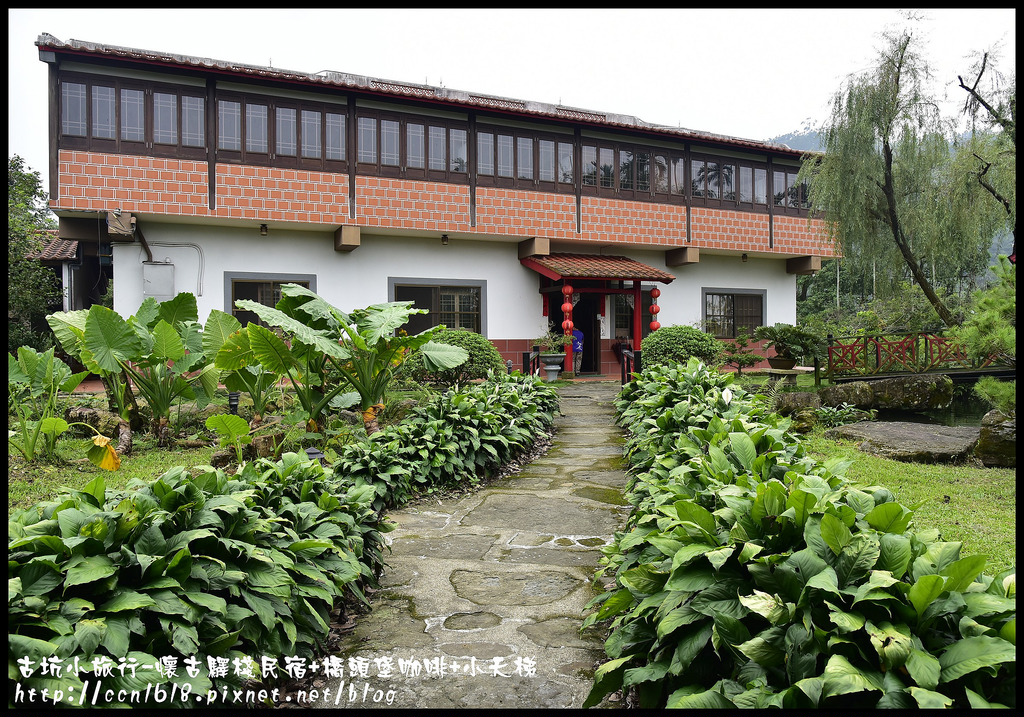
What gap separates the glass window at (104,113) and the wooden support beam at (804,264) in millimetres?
17252

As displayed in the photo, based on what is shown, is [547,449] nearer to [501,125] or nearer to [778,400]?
[778,400]

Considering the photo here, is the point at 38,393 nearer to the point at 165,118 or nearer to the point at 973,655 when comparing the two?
the point at 165,118

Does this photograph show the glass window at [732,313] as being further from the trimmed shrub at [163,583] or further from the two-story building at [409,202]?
the trimmed shrub at [163,583]

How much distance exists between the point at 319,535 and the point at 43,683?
1.43m

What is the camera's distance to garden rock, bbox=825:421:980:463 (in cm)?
740

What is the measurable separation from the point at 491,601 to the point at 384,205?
1184 cm

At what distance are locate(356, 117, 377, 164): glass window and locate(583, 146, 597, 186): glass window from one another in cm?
511

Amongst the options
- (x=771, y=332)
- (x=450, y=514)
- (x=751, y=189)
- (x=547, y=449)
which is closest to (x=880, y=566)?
(x=450, y=514)

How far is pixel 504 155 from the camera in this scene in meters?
15.4

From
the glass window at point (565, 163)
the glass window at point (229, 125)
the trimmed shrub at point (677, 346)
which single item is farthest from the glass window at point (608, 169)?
the glass window at point (229, 125)

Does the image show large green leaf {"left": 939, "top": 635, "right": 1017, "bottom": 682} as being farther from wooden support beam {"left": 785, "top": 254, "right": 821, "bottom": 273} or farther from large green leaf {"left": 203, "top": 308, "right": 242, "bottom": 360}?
wooden support beam {"left": 785, "top": 254, "right": 821, "bottom": 273}

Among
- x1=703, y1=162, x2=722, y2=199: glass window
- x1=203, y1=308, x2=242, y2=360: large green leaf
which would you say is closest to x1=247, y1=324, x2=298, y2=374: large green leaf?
x1=203, y1=308, x2=242, y2=360: large green leaf

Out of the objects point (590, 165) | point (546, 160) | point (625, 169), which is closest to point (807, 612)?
point (546, 160)

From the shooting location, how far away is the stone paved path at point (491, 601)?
2.63m
